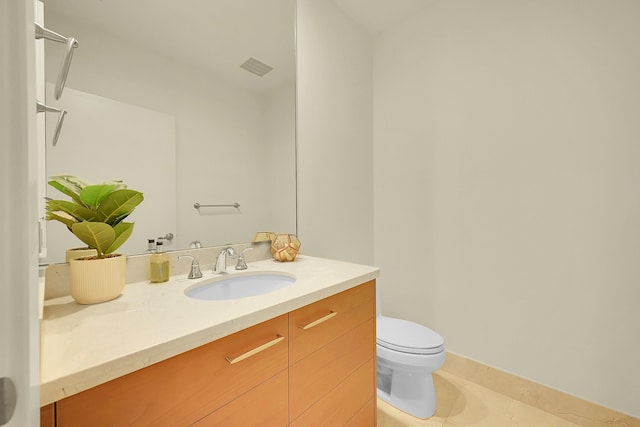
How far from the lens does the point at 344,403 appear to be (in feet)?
3.17

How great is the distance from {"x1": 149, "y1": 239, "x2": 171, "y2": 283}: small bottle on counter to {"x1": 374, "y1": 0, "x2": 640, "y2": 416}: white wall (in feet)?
5.14

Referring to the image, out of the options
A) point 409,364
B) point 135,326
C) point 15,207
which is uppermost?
point 15,207

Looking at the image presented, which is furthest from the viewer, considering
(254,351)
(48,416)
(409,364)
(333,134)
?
(333,134)

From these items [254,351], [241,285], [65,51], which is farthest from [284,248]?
[65,51]

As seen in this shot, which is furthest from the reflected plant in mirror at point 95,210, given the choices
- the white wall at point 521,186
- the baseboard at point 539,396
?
the baseboard at point 539,396

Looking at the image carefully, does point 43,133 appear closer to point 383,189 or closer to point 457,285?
point 383,189

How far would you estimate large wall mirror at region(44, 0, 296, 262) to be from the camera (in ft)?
2.89

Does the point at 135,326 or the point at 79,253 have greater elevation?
the point at 79,253

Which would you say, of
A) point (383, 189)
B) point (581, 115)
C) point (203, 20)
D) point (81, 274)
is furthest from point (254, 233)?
point (581, 115)

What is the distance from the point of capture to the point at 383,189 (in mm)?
2092

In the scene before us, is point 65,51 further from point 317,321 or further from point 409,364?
point 409,364

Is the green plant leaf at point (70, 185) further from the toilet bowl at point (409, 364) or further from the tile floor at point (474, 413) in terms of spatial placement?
the tile floor at point (474, 413)

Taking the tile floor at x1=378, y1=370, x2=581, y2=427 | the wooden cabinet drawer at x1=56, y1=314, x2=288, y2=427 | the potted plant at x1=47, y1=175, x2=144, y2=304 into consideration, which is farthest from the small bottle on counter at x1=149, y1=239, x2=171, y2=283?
the tile floor at x1=378, y1=370, x2=581, y2=427

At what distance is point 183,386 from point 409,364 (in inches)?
45.2
